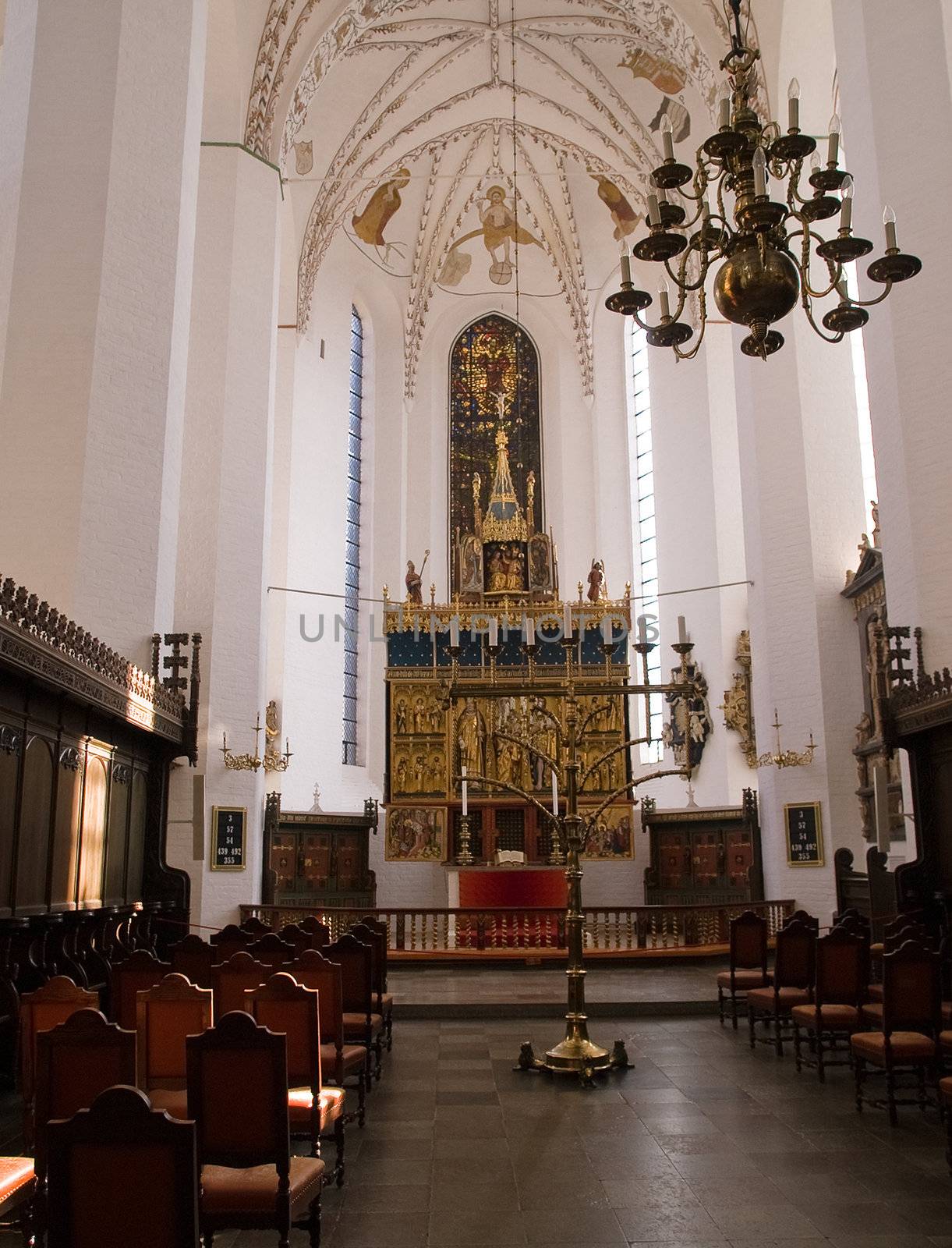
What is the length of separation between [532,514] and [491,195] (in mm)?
7425

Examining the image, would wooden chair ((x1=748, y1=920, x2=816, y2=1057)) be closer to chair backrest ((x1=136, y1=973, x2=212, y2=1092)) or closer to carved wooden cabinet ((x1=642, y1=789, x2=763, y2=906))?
chair backrest ((x1=136, y1=973, x2=212, y2=1092))

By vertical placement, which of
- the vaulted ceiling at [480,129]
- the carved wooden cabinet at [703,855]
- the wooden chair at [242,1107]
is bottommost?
the wooden chair at [242,1107]

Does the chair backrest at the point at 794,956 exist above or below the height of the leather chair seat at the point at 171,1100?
above

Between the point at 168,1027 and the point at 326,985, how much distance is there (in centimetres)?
106

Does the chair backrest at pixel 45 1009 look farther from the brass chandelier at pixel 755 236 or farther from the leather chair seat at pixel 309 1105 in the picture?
the brass chandelier at pixel 755 236

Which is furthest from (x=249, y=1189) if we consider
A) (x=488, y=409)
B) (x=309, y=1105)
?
(x=488, y=409)

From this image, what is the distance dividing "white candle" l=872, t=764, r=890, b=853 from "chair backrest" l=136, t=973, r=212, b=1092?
8174mm

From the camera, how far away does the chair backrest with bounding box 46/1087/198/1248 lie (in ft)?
9.29

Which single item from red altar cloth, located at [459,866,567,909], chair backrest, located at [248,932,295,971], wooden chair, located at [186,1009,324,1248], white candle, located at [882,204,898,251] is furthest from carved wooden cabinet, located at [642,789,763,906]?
wooden chair, located at [186,1009,324,1248]

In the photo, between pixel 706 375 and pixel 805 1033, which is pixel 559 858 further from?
pixel 706 375

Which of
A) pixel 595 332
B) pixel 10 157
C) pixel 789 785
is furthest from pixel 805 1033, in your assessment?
pixel 595 332

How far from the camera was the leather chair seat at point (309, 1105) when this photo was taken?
15.8 ft

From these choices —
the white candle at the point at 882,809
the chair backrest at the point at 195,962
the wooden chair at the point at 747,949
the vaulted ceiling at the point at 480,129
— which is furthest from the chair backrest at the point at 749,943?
the vaulted ceiling at the point at 480,129

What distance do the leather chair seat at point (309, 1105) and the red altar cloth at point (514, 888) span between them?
1099cm
